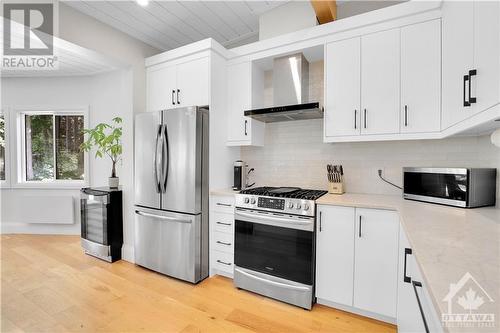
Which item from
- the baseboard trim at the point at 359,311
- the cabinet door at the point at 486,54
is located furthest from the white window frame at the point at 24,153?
the cabinet door at the point at 486,54

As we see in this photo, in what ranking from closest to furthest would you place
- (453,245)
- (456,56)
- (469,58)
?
(453,245) → (469,58) → (456,56)

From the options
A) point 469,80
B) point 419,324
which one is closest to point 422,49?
point 469,80

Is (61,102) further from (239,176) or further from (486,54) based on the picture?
(486,54)

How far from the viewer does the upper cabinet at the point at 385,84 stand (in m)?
1.98

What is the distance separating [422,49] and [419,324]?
201 cm

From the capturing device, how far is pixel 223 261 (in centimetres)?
267

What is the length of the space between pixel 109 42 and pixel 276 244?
9.47ft

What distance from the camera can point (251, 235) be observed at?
2406 mm

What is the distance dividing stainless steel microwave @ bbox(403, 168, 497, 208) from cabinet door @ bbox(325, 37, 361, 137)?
2.27 feet

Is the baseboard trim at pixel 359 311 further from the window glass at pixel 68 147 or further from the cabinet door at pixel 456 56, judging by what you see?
the window glass at pixel 68 147

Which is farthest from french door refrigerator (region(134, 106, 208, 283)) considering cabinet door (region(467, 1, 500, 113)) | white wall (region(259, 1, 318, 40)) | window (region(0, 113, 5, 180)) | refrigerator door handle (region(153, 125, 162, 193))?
window (region(0, 113, 5, 180))

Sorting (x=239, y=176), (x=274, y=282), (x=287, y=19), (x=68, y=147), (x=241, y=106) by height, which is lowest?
(x=274, y=282)

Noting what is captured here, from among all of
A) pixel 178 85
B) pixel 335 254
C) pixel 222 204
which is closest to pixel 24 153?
pixel 178 85

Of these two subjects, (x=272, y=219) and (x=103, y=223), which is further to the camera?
(x=103, y=223)
